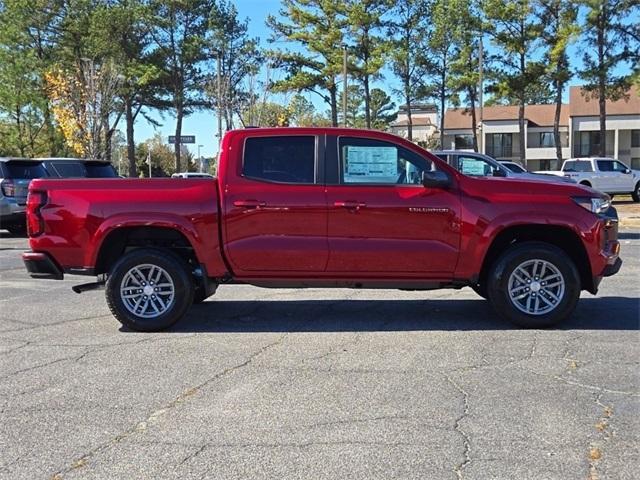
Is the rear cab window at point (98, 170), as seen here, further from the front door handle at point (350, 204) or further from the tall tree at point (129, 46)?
the tall tree at point (129, 46)

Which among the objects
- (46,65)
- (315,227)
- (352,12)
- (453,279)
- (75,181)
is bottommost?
(453,279)

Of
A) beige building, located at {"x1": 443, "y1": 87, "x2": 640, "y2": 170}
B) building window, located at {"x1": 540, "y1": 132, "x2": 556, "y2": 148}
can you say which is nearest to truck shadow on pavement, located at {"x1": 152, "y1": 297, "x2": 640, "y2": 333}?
beige building, located at {"x1": 443, "y1": 87, "x2": 640, "y2": 170}

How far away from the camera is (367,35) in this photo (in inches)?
1743

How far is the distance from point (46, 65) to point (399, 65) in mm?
23209

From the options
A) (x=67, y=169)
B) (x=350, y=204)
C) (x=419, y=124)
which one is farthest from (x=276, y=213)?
(x=419, y=124)

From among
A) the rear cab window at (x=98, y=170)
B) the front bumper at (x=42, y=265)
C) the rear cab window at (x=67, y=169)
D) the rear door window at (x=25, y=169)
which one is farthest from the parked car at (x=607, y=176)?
the front bumper at (x=42, y=265)

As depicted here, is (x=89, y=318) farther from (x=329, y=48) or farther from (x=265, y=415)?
(x=329, y=48)

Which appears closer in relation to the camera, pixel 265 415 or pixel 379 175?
pixel 265 415

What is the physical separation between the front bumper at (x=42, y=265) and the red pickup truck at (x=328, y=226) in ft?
0.04

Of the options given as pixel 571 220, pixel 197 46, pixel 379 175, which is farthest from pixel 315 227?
pixel 197 46

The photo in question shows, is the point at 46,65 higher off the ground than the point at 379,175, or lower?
higher

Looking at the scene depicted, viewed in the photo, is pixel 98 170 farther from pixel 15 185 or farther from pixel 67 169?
pixel 15 185

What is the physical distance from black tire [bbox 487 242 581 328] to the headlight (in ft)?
1.65

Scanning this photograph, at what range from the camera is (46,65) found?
42.1 meters
